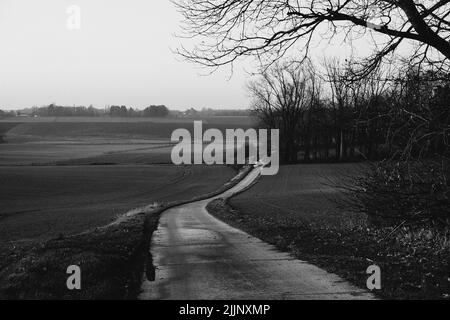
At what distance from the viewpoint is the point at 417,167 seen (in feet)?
39.2

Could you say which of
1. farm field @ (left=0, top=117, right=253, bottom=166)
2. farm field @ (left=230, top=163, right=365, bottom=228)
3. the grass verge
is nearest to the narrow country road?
the grass verge

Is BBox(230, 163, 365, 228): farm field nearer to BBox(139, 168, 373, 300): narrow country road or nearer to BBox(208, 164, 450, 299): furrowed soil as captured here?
BBox(208, 164, 450, 299): furrowed soil

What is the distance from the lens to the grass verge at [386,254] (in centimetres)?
766

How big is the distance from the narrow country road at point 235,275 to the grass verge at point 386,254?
384mm

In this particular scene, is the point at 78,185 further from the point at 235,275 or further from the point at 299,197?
the point at 235,275

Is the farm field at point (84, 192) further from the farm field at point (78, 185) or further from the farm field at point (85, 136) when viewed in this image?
the farm field at point (85, 136)

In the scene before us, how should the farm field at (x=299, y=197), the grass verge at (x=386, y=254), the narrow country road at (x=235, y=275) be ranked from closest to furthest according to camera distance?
the narrow country road at (x=235, y=275) < the grass verge at (x=386, y=254) < the farm field at (x=299, y=197)

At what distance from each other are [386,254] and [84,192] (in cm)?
4604

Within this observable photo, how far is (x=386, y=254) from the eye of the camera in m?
10.3

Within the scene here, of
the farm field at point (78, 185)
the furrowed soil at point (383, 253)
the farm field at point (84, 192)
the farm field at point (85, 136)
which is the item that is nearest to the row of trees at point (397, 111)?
the furrowed soil at point (383, 253)

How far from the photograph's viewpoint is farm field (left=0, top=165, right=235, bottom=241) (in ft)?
98.4
